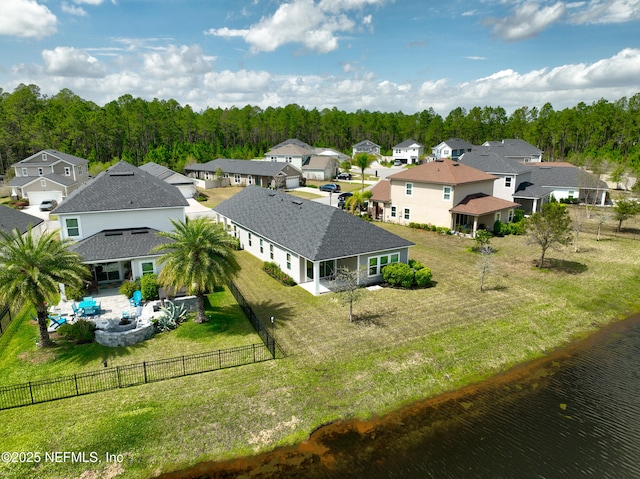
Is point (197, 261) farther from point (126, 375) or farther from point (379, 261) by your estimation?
point (379, 261)

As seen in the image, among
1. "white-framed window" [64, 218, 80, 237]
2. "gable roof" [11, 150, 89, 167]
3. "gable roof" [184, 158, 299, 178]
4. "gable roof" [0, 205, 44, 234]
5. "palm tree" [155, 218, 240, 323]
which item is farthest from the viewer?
"gable roof" [184, 158, 299, 178]

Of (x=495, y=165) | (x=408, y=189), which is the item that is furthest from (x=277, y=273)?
(x=495, y=165)

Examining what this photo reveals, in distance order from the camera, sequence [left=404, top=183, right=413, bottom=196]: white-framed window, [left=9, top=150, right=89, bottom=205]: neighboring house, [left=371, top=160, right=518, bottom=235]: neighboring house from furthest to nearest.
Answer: [left=9, top=150, right=89, bottom=205]: neighboring house < [left=404, top=183, right=413, bottom=196]: white-framed window < [left=371, top=160, right=518, bottom=235]: neighboring house

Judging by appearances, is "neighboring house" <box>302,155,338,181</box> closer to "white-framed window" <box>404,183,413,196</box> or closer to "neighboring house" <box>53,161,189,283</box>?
"white-framed window" <box>404,183,413,196</box>

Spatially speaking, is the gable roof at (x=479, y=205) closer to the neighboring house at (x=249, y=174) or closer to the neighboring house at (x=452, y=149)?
the neighboring house at (x=249, y=174)

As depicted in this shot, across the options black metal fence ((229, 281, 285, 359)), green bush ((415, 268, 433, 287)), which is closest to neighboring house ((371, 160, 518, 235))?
green bush ((415, 268, 433, 287))

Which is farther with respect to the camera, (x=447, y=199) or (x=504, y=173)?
(x=504, y=173)
